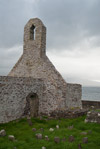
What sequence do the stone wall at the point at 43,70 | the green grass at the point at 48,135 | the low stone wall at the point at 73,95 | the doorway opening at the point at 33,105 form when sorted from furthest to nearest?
the low stone wall at the point at 73,95 → the stone wall at the point at 43,70 → the doorway opening at the point at 33,105 → the green grass at the point at 48,135

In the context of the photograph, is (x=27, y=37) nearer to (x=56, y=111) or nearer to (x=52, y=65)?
(x=52, y=65)

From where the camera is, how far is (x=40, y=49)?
580 inches

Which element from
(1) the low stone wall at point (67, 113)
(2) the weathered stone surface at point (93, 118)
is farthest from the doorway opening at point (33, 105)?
(2) the weathered stone surface at point (93, 118)

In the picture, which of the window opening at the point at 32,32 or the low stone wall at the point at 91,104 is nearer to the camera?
the window opening at the point at 32,32

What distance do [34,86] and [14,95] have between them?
208 centimetres

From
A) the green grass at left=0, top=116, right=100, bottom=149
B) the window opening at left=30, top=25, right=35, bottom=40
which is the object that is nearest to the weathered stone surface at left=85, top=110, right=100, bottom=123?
the green grass at left=0, top=116, right=100, bottom=149

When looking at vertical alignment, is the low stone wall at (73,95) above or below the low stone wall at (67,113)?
above

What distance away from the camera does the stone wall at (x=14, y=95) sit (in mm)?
10375

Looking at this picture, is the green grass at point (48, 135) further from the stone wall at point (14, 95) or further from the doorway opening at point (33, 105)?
the doorway opening at point (33, 105)

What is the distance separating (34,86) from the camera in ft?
42.2

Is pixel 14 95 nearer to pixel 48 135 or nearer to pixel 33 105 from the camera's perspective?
pixel 33 105

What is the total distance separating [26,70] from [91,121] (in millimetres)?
7561

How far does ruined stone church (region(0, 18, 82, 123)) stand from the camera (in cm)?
1087

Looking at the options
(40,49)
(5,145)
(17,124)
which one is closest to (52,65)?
(40,49)
